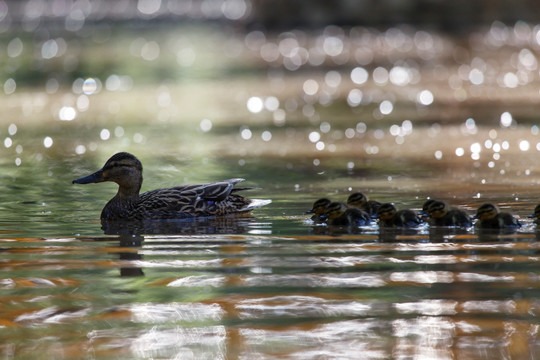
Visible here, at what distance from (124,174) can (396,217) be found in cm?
244

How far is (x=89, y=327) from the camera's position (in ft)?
20.8

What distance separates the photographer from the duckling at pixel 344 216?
29.9 ft

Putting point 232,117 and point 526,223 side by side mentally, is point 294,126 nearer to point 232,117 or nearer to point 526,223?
point 232,117

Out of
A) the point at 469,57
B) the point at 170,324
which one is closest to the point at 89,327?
the point at 170,324

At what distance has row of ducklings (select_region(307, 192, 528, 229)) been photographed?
28.8ft

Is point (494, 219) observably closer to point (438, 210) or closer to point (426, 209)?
point (438, 210)

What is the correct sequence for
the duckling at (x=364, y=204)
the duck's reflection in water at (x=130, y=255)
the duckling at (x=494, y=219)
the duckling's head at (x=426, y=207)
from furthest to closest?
the duckling at (x=364, y=204) < the duckling's head at (x=426, y=207) < the duckling at (x=494, y=219) < the duck's reflection in water at (x=130, y=255)

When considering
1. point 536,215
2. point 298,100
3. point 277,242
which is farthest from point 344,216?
point 298,100

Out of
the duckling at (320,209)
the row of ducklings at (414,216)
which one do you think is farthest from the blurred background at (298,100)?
the row of ducklings at (414,216)

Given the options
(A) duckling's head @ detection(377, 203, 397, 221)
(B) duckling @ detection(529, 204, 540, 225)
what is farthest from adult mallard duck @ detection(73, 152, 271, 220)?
(B) duckling @ detection(529, 204, 540, 225)

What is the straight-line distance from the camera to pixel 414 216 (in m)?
9.00

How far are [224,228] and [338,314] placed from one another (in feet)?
9.83

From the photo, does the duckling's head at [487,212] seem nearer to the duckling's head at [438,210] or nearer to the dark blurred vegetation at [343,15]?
the duckling's head at [438,210]

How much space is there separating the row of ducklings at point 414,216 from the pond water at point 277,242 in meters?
0.15
